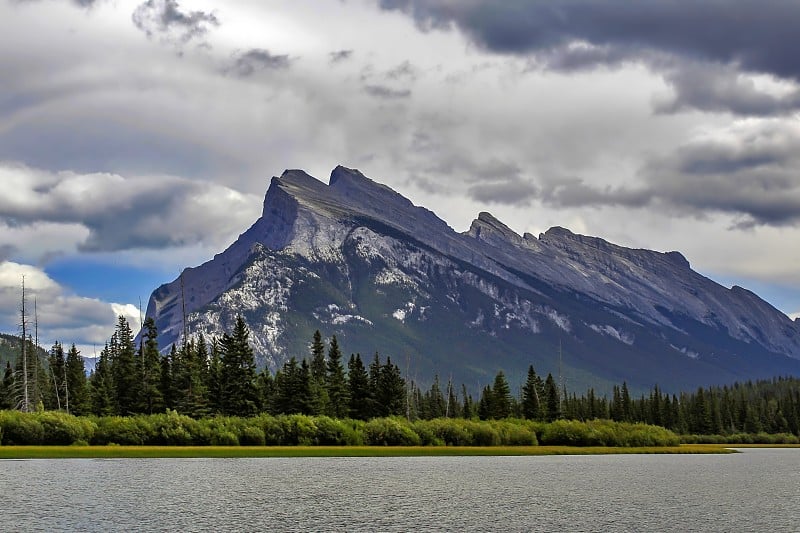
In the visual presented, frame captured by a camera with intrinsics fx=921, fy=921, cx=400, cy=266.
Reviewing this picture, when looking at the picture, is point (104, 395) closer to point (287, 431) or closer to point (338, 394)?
point (338, 394)

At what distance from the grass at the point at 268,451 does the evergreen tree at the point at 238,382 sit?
25.1m

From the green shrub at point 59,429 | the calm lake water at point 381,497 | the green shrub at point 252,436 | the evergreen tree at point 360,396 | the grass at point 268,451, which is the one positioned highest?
the evergreen tree at point 360,396

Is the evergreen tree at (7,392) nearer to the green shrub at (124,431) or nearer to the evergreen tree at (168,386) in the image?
the evergreen tree at (168,386)

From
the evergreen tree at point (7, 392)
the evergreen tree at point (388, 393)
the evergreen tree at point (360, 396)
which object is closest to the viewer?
the evergreen tree at point (7, 392)

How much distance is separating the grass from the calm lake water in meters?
2.98

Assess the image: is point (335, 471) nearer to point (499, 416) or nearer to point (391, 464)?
point (391, 464)

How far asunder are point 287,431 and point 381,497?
68919 millimetres

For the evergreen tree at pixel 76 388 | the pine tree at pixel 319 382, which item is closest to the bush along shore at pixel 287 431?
the pine tree at pixel 319 382

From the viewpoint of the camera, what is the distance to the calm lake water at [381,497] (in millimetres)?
55625

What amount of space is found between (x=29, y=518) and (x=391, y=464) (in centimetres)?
6823

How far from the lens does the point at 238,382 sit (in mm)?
158625

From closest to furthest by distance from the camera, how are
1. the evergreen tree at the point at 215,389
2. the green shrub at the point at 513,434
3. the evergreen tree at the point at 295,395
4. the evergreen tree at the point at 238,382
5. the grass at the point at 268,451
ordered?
the grass at the point at 268,451
the green shrub at the point at 513,434
the evergreen tree at the point at 238,382
the evergreen tree at the point at 215,389
the evergreen tree at the point at 295,395

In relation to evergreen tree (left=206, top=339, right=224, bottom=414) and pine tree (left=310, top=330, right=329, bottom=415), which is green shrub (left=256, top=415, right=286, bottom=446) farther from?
pine tree (left=310, top=330, right=329, bottom=415)

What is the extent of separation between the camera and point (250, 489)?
253 feet
